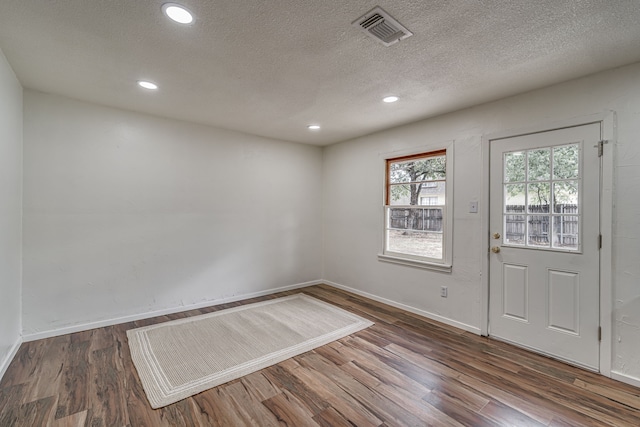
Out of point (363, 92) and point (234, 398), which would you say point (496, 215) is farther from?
point (234, 398)

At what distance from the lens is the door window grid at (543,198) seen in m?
2.52

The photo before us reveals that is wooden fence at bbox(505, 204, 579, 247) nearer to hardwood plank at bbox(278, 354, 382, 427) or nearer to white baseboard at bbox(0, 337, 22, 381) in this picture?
hardwood plank at bbox(278, 354, 382, 427)

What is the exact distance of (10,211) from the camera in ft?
8.07

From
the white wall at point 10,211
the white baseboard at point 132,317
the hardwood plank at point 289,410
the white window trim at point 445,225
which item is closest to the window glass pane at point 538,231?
the white window trim at point 445,225

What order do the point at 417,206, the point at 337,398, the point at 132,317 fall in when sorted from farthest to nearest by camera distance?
the point at 417,206
the point at 132,317
the point at 337,398

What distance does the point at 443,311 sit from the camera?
3.43m

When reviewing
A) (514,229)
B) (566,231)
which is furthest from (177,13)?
(566,231)

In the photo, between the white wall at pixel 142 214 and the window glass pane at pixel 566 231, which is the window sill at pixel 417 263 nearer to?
the window glass pane at pixel 566 231

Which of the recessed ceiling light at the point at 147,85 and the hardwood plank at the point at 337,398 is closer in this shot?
the hardwood plank at the point at 337,398

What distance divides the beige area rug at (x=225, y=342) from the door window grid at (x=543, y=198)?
193 cm

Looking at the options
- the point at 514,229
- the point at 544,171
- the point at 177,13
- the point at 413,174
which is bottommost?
the point at 514,229

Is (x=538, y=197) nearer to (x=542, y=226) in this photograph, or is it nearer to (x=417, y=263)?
(x=542, y=226)

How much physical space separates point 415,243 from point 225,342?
101 inches

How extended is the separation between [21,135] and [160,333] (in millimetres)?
2370
